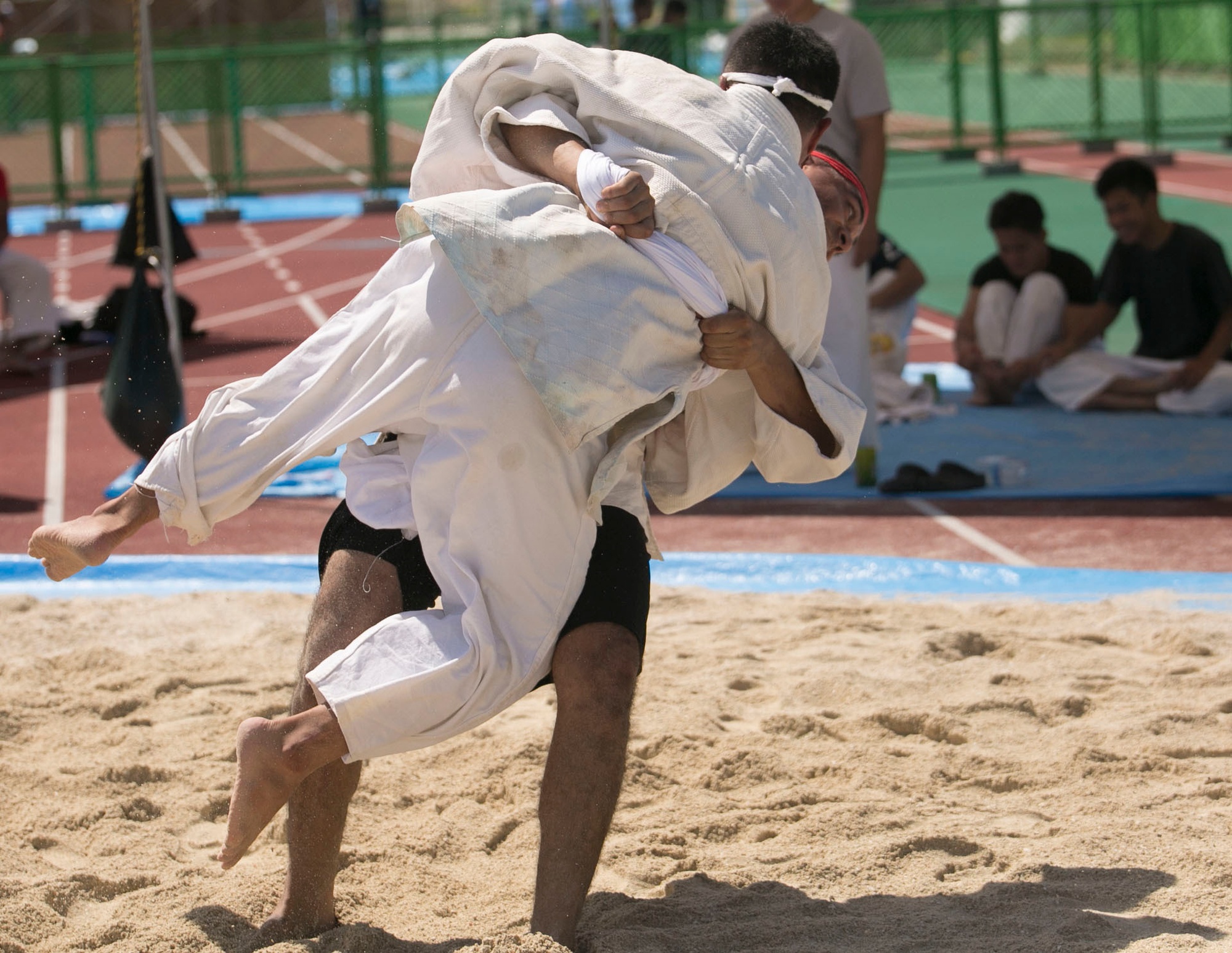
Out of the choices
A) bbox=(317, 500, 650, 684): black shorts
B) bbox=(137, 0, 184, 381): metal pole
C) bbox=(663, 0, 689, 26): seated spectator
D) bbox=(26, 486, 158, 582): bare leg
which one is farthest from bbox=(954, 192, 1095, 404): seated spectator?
bbox=(663, 0, 689, 26): seated spectator

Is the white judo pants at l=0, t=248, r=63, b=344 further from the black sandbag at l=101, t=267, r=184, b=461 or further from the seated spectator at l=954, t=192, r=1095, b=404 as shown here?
the seated spectator at l=954, t=192, r=1095, b=404

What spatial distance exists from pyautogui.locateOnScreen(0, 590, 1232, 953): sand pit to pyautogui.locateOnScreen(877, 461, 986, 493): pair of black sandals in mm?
1483

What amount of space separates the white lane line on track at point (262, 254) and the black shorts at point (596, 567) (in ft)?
Result: 36.3

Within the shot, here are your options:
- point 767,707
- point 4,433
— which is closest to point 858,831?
point 767,707

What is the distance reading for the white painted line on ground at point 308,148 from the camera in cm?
1966

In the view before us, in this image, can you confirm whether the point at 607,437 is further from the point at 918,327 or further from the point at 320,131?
the point at 320,131

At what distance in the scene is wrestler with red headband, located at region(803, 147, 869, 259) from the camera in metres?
2.62

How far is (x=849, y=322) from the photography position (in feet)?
18.1

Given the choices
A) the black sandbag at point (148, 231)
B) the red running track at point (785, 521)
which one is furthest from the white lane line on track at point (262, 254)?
the red running track at point (785, 521)

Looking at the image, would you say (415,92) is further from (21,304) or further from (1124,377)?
(1124,377)

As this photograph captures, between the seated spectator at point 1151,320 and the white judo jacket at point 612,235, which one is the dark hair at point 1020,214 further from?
the white judo jacket at point 612,235

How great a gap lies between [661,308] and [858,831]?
1243 mm

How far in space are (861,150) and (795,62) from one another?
129 inches

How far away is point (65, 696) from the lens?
368 centimetres
